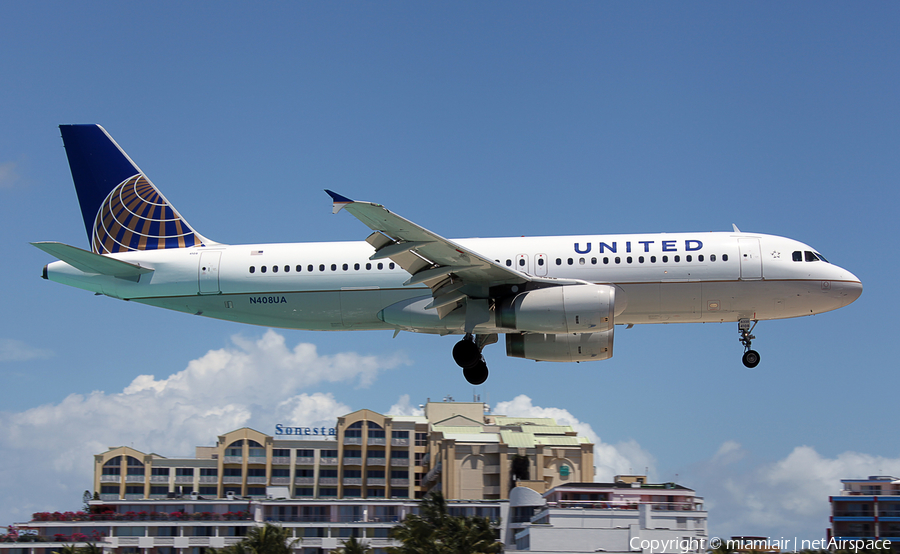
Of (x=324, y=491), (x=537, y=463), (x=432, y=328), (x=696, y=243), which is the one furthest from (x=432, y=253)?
(x=324, y=491)

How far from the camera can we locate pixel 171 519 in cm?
5572

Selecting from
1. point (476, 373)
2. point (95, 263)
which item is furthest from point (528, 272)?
point (95, 263)

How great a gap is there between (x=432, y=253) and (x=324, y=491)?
81.7 meters

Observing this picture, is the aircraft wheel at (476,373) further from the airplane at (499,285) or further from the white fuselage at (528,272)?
the white fuselage at (528,272)

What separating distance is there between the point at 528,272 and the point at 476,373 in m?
3.84

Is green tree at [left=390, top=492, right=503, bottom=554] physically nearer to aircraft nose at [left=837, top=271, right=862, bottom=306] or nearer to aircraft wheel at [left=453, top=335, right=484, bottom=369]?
aircraft wheel at [left=453, top=335, right=484, bottom=369]

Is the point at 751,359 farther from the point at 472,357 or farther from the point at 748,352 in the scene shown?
the point at 472,357

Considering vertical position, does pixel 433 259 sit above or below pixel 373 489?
above

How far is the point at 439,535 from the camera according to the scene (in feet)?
155

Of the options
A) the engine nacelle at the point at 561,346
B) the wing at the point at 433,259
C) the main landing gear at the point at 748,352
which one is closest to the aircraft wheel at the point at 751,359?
the main landing gear at the point at 748,352

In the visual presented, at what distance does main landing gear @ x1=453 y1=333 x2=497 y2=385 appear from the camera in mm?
28156

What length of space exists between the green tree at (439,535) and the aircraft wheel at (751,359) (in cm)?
2129

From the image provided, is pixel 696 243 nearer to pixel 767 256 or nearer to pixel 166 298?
pixel 767 256

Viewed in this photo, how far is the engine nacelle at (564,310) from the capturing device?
25781mm
